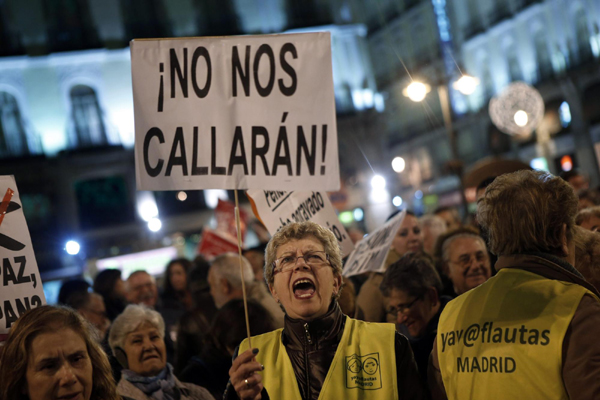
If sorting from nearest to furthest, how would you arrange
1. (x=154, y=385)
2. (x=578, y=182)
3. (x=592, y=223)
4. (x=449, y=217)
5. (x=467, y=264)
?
(x=154, y=385) < (x=592, y=223) < (x=467, y=264) < (x=578, y=182) < (x=449, y=217)

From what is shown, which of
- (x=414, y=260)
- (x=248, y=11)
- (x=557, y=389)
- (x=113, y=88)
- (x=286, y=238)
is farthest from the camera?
(x=248, y=11)

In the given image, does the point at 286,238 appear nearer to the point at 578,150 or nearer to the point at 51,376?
the point at 51,376

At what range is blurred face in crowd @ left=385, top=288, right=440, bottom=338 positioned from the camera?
3804 mm

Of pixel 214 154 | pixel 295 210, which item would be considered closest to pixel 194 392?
pixel 214 154

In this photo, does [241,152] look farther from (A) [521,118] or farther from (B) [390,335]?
(A) [521,118]

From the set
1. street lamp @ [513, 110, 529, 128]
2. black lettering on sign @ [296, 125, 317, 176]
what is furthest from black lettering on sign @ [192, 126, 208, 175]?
street lamp @ [513, 110, 529, 128]

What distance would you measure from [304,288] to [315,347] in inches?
10.6

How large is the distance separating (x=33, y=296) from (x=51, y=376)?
3.97 feet

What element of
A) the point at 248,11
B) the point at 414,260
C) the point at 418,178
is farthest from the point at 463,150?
the point at 414,260

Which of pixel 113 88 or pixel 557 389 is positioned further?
pixel 113 88

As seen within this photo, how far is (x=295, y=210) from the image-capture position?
5188mm

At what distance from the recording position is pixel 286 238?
3254mm

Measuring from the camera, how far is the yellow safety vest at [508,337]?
230 cm

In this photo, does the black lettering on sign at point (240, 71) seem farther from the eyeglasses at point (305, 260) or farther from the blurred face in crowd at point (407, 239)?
the blurred face in crowd at point (407, 239)
